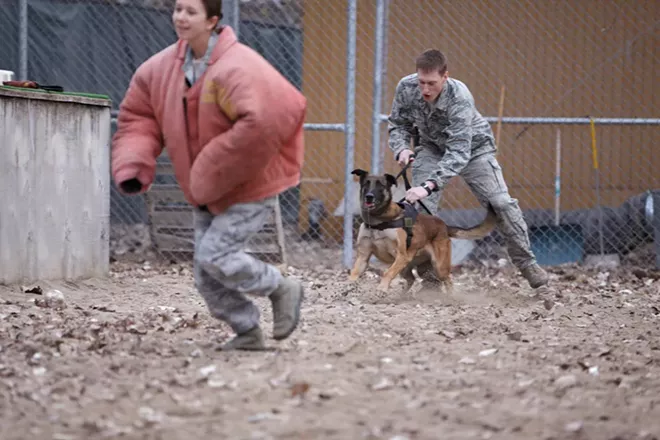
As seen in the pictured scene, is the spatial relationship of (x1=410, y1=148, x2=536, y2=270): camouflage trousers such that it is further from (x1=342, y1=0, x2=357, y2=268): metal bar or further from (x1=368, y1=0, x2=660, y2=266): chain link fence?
(x1=368, y1=0, x2=660, y2=266): chain link fence

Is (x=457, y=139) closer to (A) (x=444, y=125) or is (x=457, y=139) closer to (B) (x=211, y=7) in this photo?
(A) (x=444, y=125)

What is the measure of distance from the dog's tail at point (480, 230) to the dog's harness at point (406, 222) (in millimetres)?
475

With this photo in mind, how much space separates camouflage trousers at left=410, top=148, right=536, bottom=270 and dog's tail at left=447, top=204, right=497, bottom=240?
49 mm

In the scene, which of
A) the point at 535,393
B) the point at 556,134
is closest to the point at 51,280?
the point at 535,393

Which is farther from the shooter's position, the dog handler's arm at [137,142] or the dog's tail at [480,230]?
the dog's tail at [480,230]

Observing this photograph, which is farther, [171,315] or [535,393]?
[171,315]

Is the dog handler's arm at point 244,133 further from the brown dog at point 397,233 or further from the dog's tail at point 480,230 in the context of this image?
the dog's tail at point 480,230

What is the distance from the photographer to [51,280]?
7582mm

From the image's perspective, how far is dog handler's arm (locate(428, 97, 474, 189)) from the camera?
727 centimetres

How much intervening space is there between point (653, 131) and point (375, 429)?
8.38 m

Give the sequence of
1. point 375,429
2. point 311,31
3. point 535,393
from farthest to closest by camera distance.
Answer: point 311,31 → point 535,393 → point 375,429

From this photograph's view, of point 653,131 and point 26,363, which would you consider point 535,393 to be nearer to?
point 26,363

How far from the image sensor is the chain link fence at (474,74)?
36.4ft

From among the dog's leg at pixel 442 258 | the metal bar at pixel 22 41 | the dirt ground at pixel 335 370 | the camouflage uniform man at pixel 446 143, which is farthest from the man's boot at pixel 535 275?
the metal bar at pixel 22 41
